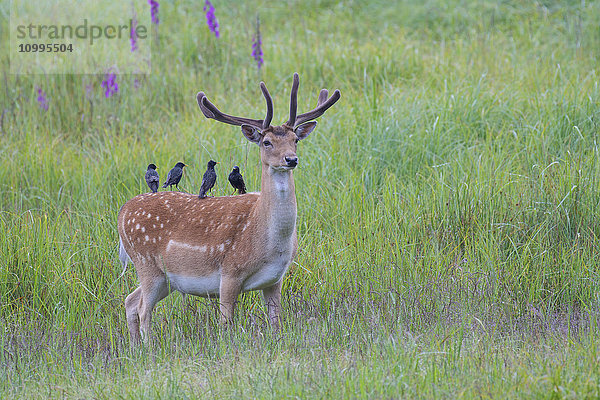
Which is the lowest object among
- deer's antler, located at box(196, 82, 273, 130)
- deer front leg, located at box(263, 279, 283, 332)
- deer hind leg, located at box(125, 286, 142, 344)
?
deer hind leg, located at box(125, 286, 142, 344)

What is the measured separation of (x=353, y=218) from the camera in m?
6.59

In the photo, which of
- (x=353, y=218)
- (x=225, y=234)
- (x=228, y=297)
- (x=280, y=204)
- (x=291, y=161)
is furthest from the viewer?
(x=353, y=218)

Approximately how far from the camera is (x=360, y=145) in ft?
25.6

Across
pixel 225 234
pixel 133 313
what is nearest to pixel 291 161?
pixel 225 234

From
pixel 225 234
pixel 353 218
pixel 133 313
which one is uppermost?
pixel 225 234

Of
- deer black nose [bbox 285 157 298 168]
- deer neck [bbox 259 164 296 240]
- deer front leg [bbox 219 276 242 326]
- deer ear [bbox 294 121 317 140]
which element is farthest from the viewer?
deer ear [bbox 294 121 317 140]

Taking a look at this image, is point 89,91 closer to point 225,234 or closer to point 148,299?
point 148,299

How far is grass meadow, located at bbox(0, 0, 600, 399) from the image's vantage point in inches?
176

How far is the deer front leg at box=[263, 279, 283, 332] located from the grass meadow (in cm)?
11

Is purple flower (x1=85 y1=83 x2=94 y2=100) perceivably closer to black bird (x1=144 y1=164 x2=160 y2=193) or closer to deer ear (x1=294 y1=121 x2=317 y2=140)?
black bird (x1=144 y1=164 x2=160 y2=193)

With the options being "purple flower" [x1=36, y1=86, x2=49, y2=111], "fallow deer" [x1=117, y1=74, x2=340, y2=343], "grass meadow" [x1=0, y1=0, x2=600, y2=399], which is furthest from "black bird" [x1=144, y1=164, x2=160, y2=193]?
"purple flower" [x1=36, y1=86, x2=49, y2=111]

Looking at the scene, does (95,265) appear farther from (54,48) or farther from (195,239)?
(54,48)

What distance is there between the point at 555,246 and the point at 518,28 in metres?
5.51

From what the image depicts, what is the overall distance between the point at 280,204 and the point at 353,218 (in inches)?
67.1
